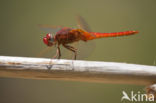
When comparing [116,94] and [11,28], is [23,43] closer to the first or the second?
[11,28]

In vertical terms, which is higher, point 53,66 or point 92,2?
point 92,2

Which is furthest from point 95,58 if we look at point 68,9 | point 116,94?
point 68,9

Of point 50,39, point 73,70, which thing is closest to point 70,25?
point 50,39

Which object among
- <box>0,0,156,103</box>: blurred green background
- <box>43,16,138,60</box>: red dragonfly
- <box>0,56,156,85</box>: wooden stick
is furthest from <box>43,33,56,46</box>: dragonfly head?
<box>0,0,156,103</box>: blurred green background

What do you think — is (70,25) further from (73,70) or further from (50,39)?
(73,70)

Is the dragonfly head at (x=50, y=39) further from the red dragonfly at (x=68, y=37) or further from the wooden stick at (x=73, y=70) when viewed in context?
the wooden stick at (x=73, y=70)

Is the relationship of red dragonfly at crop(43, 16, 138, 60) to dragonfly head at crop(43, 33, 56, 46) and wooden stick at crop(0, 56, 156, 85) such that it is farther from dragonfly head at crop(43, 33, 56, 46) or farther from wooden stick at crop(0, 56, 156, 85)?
wooden stick at crop(0, 56, 156, 85)
